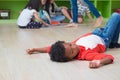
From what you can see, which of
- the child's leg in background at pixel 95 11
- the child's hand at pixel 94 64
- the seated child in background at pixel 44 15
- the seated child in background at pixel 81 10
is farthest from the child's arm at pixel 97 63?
the seated child in background at pixel 81 10

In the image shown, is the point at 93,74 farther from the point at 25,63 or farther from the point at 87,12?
the point at 87,12

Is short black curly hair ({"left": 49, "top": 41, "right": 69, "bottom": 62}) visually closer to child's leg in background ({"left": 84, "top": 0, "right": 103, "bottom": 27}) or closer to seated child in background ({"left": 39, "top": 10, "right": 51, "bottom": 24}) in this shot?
child's leg in background ({"left": 84, "top": 0, "right": 103, "bottom": 27})

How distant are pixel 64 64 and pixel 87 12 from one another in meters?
3.65

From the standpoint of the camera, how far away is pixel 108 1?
6480 mm

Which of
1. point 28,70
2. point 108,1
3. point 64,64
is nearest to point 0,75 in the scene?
point 28,70

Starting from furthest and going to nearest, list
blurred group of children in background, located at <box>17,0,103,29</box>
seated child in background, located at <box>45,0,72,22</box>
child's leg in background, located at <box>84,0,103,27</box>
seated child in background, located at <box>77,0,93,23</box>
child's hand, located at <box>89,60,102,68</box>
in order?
seated child in background, located at <box>77,0,93,23</box> → seated child in background, located at <box>45,0,72,22</box> → blurred group of children in background, located at <box>17,0,103,29</box> → child's leg in background, located at <box>84,0,103,27</box> → child's hand, located at <box>89,60,102,68</box>

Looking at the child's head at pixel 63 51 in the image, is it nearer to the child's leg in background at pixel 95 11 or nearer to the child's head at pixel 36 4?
the child's leg in background at pixel 95 11

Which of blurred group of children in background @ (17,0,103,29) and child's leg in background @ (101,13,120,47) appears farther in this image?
blurred group of children in background @ (17,0,103,29)

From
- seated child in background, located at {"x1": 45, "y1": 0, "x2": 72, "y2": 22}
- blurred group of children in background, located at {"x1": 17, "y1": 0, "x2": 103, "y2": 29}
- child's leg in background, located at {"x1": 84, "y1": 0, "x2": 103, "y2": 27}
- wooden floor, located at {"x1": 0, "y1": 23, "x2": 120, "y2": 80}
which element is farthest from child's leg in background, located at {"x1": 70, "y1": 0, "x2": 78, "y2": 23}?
wooden floor, located at {"x1": 0, "y1": 23, "x2": 120, "y2": 80}

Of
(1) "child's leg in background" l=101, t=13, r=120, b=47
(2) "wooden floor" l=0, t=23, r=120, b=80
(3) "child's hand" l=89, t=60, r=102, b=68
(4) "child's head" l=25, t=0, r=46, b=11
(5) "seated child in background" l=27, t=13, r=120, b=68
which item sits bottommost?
(2) "wooden floor" l=0, t=23, r=120, b=80

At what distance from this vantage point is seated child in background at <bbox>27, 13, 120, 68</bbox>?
2.40m

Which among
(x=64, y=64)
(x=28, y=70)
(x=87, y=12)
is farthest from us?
(x=87, y=12)

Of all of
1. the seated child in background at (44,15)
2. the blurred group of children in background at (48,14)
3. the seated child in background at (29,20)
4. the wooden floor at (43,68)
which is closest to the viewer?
the wooden floor at (43,68)

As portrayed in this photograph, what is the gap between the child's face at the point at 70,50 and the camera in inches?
94.1
